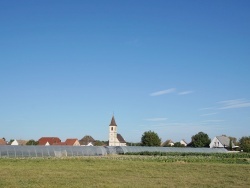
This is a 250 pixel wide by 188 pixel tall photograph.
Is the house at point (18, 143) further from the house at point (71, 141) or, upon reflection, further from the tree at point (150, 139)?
the tree at point (150, 139)

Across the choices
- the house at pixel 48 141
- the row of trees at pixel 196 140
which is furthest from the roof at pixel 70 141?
the row of trees at pixel 196 140

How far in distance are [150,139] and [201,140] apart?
23275 mm

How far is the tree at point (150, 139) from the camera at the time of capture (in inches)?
4756

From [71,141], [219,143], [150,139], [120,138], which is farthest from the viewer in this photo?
[120,138]

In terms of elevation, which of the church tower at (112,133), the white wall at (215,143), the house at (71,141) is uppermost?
the church tower at (112,133)

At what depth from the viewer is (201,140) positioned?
131m

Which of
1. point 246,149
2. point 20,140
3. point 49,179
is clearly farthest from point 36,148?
point 20,140

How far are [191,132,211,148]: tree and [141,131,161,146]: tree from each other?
1834 cm

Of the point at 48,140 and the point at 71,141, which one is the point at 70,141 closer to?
the point at 71,141

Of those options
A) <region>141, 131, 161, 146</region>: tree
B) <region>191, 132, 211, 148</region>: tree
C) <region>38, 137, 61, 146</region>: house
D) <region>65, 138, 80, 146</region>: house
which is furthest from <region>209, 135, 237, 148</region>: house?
<region>38, 137, 61, 146</region>: house

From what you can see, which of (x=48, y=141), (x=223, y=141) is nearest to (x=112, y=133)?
(x=48, y=141)

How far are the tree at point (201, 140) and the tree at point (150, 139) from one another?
18344 millimetres

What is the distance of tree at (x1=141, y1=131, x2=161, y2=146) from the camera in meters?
121

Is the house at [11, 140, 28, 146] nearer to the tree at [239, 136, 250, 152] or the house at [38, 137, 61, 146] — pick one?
the house at [38, 137, 61, 146]
